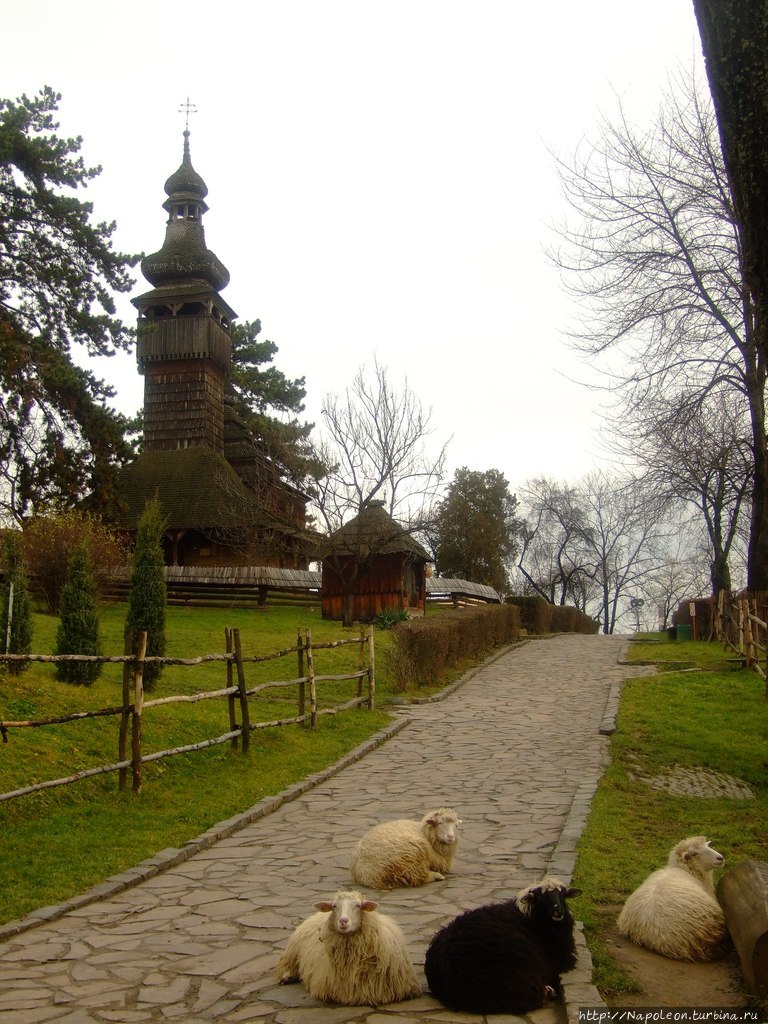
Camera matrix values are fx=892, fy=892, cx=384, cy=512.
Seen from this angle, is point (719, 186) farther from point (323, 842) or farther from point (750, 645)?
point (323, 842)

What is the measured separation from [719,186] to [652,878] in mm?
11692

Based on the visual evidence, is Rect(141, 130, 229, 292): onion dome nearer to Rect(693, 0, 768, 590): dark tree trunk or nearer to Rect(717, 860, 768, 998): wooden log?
Rect(693, 0, 768, 590): dark tree trunk

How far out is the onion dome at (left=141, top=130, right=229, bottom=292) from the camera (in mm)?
39875

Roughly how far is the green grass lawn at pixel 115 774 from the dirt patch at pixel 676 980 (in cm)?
395

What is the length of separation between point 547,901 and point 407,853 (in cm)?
214

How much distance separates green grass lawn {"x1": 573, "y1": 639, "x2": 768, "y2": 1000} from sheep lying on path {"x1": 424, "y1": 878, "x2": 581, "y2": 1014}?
323mm

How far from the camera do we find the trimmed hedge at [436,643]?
17953 millimetres

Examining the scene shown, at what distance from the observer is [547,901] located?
4570 millimetres

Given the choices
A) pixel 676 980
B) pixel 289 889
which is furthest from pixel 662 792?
pixel 676 980

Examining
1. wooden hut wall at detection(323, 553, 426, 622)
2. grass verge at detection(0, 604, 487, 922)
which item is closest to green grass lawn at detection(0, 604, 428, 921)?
grass verge at detection(0, 604, 487, 922)

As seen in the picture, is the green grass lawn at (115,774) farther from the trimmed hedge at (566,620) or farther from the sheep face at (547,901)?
the trimmed hedge at (566,620)

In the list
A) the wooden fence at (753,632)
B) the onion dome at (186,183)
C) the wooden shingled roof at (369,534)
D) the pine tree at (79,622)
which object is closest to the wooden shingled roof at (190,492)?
the wooden shingled roof at (369,534)

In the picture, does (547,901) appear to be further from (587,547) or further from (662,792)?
(587,547)

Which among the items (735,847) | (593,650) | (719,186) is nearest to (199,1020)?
(735,847)
